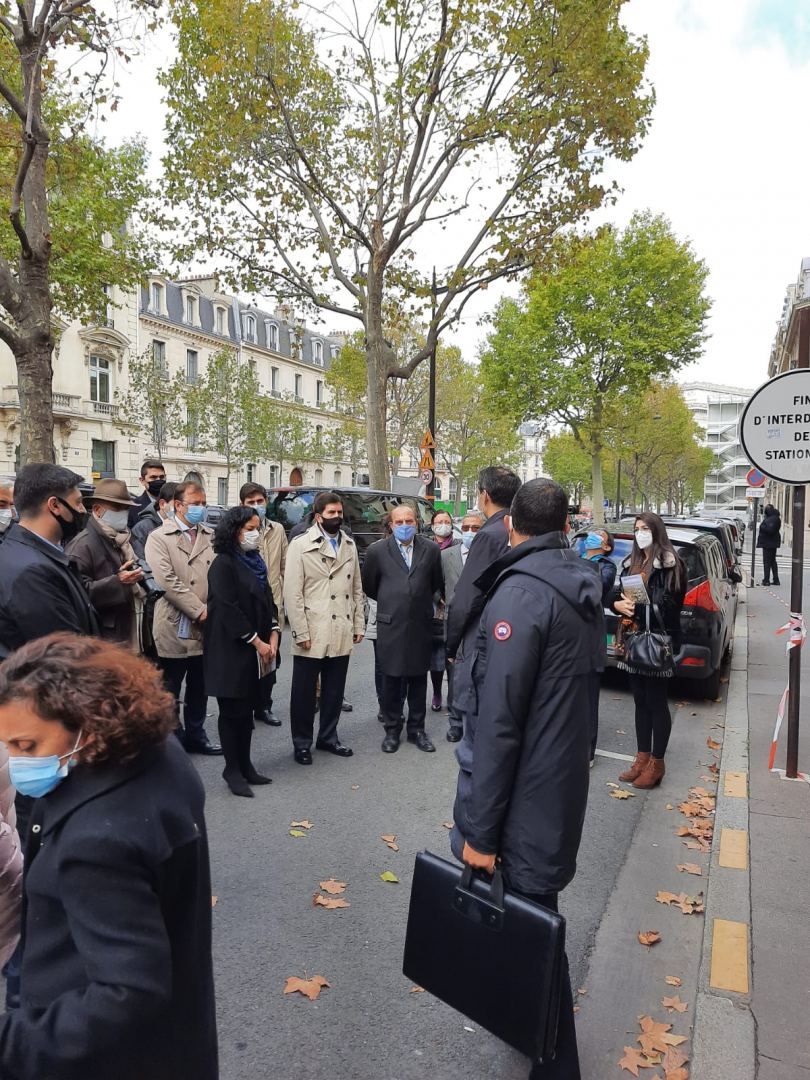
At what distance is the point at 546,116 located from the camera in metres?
13.4

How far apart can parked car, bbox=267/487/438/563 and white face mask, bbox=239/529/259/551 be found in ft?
20.0

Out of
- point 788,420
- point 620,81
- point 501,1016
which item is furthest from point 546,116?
point 501,1016

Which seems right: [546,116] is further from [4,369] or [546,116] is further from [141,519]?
[4,369]

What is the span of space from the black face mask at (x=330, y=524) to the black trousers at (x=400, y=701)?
1221 mm

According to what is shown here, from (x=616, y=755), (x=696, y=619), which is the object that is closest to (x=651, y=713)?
(x=616, y=755)

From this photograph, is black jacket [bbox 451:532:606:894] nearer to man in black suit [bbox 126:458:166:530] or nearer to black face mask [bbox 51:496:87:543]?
black face mask [bbox 51:496:87:543]

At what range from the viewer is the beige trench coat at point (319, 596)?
5688 millimetres

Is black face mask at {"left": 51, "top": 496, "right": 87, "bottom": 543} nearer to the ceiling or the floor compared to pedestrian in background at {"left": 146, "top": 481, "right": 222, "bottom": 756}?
nearer to the ceiling

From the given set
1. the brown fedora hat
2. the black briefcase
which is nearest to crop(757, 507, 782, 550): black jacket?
the brown fedora hat

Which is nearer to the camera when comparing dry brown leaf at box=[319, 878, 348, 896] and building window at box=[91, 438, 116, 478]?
dry brown leaf at box=[319, 878, 348, 896]

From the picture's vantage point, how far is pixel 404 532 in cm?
609

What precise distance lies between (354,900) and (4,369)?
33.8 metres

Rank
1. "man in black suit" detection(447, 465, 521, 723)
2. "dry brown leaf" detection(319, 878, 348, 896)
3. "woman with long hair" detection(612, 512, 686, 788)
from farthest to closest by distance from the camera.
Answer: "woman with long hair" detection(612, 512, 686, 788)
"man in black suit" detection(447, 465, 521, 723)
"dry brown leaf" detection(319, 878, 348, 896)

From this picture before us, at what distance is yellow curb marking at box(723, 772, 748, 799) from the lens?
5.04 metres
